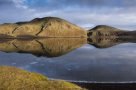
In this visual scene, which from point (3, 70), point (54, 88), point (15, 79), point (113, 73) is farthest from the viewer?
point (113, 73)

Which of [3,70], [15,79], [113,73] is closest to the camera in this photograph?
[15,79]

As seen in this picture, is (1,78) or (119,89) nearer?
(1,78)

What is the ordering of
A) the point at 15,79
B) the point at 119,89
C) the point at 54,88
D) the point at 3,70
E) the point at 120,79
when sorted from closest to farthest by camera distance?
1. the point at 54,88
2. the point at 15,79
3. the point at 3,70
4. the point at 119,89
5. the point at 120,79

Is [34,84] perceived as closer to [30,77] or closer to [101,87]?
[30,77]

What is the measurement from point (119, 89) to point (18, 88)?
12455 millimetres

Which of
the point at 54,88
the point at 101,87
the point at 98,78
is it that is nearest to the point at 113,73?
the point at 98,78

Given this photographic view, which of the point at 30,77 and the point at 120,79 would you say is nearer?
the point at 30,77

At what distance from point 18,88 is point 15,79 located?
1.28 metres

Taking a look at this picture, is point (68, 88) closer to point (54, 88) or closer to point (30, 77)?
point (54, 88)

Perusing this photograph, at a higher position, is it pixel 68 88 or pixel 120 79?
pixel 68 88

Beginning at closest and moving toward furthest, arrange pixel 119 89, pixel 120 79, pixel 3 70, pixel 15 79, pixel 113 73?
1. pixel 15 79
2. pixel 3 70
3. pixel 119 89
4. pixel 120 79
5. pixel 113 73

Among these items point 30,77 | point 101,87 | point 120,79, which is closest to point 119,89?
point 101,87

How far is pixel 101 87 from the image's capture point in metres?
27.5

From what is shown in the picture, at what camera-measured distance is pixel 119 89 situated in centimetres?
2730
